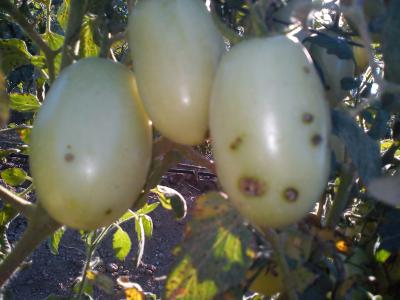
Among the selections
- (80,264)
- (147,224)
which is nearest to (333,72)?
(147,224)

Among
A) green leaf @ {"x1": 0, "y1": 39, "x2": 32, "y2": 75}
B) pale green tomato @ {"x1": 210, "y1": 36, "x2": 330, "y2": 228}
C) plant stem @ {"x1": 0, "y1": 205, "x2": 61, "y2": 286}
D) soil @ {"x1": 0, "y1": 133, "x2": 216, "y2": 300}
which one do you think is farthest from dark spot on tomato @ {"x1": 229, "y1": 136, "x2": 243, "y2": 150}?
soil @ {"x1": 0, "y1": 133, "x2": 216, "y2": 300}

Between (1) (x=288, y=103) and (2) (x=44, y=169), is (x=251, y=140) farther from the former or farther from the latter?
(2) (x=44, y=169)

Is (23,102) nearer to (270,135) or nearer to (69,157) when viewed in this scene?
(69,157)

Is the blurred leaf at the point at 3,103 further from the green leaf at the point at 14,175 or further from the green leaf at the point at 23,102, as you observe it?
the green leaf at the point at 14,175

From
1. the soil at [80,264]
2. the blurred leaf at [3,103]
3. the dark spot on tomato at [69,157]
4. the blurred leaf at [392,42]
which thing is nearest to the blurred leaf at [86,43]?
the blurred leaf at [3,103]

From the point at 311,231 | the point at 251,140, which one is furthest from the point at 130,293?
the point at 251,140

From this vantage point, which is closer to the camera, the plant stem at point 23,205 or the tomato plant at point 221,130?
the tomato plant at point 221,130

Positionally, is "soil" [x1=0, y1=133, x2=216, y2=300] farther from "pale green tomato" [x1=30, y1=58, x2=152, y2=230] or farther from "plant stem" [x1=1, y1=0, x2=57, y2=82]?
"pale green tomato" [x1=30, y1=58, x2=152, y2=230]
